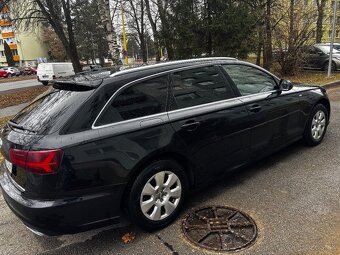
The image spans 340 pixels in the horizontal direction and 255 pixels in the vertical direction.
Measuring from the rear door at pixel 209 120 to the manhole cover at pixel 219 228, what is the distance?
0.39 m

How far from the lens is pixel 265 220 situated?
3.07m

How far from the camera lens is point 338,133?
17.8ft

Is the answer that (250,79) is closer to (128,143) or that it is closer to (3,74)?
(128,143)

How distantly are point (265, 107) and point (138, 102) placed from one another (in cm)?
185

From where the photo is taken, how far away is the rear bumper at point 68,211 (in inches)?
97.5

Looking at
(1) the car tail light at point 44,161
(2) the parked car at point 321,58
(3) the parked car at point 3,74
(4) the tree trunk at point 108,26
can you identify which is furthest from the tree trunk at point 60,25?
(3) the parked car at point 3,74

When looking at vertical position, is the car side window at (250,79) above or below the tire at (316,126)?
above

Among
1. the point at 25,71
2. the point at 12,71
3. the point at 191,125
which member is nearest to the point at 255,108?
the point at 191,125

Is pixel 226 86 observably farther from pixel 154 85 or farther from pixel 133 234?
pixel 133 234

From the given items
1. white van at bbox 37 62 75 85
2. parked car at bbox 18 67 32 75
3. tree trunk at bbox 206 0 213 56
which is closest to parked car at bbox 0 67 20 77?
parked car at bbox 18 67 32 75

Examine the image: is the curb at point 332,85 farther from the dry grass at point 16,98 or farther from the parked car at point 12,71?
the parked car at point 12,71

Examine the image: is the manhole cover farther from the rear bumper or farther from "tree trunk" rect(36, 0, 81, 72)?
"tree trunk" rect(36, 0, 81, 72)

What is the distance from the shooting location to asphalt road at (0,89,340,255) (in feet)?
8.99

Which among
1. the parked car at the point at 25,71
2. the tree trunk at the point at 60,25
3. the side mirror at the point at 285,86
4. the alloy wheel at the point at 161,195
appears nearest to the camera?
the alloy wheel at the point at 161,195
